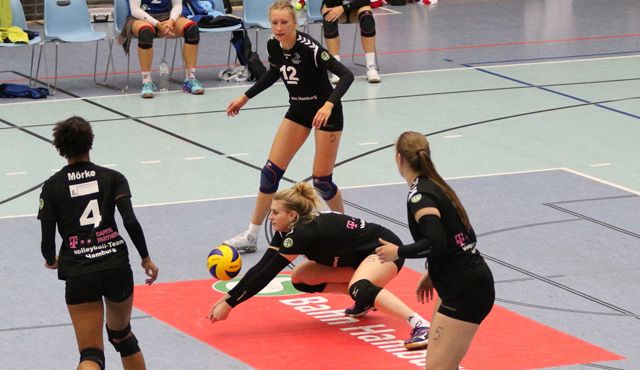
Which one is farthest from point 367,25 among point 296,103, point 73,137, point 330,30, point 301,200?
point 73,137

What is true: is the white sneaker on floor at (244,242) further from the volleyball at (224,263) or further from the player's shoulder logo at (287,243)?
the player's shoulder logo at (287,243)

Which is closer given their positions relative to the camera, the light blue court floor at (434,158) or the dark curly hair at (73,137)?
the dark curly hair at (73,137)

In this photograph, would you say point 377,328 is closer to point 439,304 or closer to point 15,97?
point 439,304

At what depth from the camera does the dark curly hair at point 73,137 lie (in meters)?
6.07

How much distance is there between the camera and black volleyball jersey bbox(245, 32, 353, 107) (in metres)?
8.89

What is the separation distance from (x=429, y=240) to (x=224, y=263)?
278 centimetres

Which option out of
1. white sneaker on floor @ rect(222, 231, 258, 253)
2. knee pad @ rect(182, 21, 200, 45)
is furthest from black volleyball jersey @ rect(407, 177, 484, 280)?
knee pad @ rect(182, 21, 200, 45)


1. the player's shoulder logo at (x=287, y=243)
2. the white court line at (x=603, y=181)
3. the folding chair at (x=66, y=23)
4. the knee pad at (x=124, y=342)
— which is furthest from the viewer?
the folding chair at (x=66, y=23)

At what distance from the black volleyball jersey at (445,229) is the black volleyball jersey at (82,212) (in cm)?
143

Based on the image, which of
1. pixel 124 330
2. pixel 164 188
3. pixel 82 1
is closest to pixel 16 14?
pixel 82 1

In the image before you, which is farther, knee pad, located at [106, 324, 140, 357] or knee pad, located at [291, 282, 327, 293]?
knee pad, located at [291, 282, 327, 293]

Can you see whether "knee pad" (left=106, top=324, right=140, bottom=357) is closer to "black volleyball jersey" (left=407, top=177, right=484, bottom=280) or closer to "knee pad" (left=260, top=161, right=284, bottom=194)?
"black volleyball jersey" (left=407, top=177, right=484, bottom=280)

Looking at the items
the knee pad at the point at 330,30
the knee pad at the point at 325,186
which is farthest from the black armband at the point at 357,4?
the knee pad at the point at 325,186

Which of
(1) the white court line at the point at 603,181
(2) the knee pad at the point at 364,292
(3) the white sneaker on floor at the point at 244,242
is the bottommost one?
(1) the white court line at the point at 603,181
